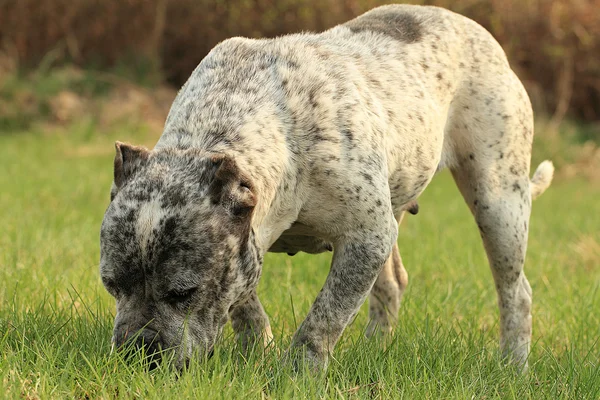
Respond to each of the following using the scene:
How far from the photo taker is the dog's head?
131 inches

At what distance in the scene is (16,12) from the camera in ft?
53.1

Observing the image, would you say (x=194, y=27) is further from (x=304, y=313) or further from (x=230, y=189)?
(x=230, y=189)

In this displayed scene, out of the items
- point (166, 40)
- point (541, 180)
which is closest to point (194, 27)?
point (166, 40)

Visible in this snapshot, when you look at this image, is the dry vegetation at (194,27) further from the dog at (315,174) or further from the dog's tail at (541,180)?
the dog at (315,174)

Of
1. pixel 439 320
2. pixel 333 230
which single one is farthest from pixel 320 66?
pixel 439 320

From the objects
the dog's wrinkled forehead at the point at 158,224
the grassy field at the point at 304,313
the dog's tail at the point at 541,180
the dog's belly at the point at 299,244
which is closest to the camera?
the dog's wrinkled forehead at the point at 158,224

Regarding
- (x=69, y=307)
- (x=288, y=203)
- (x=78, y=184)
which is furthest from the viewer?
(x=78, y=184)

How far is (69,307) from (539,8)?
1446 centimetres

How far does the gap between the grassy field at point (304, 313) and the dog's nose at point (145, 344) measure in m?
0.06

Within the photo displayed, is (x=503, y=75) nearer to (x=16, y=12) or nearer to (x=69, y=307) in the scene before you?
(x=69, y=307)

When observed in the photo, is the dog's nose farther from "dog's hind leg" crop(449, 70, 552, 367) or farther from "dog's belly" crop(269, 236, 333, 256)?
"dog's hind leg" crop(449, 70, 552, 367)

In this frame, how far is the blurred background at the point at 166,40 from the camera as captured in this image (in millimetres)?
15758

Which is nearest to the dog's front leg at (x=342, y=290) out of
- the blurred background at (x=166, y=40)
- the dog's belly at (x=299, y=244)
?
the dog's belly at (x=299, y=244)

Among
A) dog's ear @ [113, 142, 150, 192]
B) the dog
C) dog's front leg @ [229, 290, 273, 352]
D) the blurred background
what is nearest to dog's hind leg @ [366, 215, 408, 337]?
the dog
